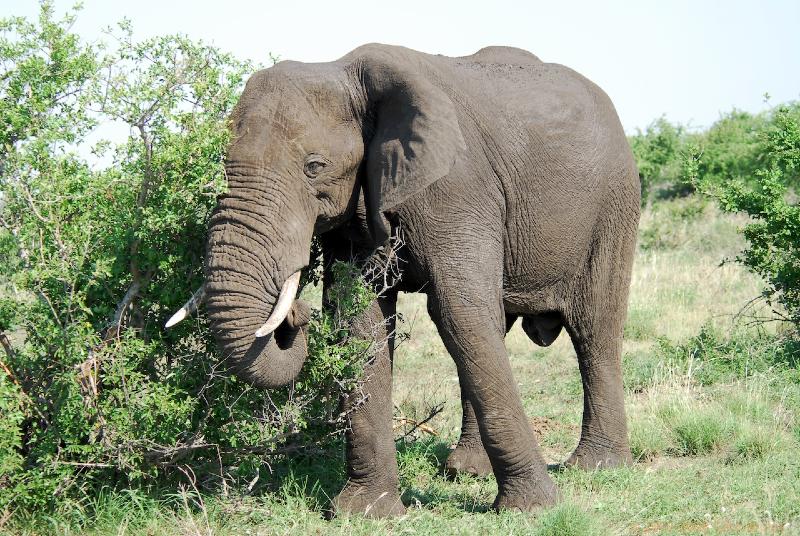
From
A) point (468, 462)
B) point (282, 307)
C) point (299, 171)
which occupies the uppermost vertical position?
point (299, 171)

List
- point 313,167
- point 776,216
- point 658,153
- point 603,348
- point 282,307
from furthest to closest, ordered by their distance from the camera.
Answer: point 658,153, point 776,216, point 603,348, point 313,167, point 282,307

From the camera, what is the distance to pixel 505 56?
24.9 feet

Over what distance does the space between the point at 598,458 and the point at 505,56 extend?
2.87m

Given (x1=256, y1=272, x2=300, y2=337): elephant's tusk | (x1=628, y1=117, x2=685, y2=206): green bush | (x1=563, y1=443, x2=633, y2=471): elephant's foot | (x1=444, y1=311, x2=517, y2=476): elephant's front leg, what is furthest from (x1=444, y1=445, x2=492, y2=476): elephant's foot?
(x1=628, y1=117, x2=685, y2=206): green bush

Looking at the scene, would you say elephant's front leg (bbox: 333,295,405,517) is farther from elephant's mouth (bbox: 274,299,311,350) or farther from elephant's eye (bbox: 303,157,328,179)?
elephant's eye (bbox: 303,157,328,179)

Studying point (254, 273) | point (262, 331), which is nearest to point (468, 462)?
point (262, 331)

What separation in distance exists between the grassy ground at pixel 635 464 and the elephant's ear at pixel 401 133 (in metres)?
1.75

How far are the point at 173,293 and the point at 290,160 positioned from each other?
3.13 feet

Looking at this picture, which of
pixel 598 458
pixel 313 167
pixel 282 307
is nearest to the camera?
pixel 282 307

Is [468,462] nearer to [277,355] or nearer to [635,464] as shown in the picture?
[635,464]

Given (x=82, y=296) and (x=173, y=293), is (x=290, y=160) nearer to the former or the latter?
(x=173, y=293)

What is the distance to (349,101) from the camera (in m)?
6.09

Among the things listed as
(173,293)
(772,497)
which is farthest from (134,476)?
(772,497)

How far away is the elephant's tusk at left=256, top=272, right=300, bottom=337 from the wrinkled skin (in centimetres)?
5
